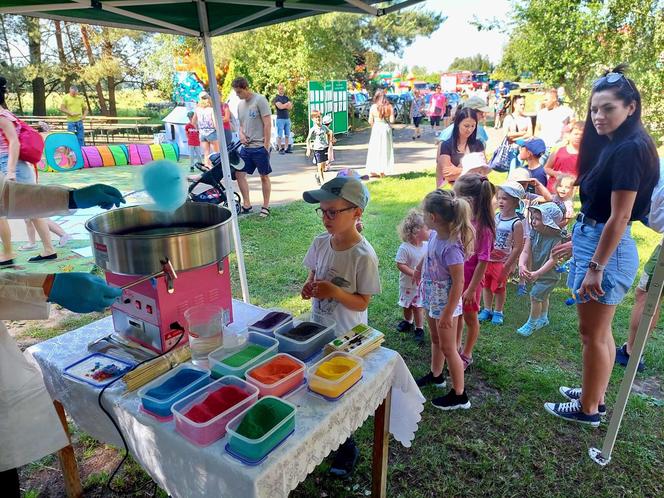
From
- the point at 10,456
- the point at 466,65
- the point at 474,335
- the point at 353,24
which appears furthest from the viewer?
the point at 466,65

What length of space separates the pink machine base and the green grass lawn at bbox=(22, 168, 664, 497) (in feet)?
3.33

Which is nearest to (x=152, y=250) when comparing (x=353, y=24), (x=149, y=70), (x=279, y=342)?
(x=279, y=342)

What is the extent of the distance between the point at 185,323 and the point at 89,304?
0.36 meters

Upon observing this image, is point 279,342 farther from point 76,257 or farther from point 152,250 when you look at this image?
point 76,257

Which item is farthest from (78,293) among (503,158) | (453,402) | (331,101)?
(331,101)

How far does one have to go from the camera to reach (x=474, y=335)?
2869 mm

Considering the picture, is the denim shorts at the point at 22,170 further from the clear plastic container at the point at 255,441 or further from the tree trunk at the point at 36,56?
the tree trunk at the point at 36,56

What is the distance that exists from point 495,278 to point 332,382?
2569 millimetres

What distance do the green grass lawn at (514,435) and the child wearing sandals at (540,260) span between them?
11cm

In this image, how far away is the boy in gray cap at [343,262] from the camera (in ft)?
6.36

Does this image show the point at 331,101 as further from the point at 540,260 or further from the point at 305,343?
the point at 305,343

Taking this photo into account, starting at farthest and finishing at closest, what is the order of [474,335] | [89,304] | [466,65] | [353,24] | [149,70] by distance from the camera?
[466,65]
[149,70]
[353,24]
[474,335]
[89,304]

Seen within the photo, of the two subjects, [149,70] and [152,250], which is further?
[149,70]

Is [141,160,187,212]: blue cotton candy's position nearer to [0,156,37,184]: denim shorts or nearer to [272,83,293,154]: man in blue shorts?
[0,156,37,184]: denim shorts
